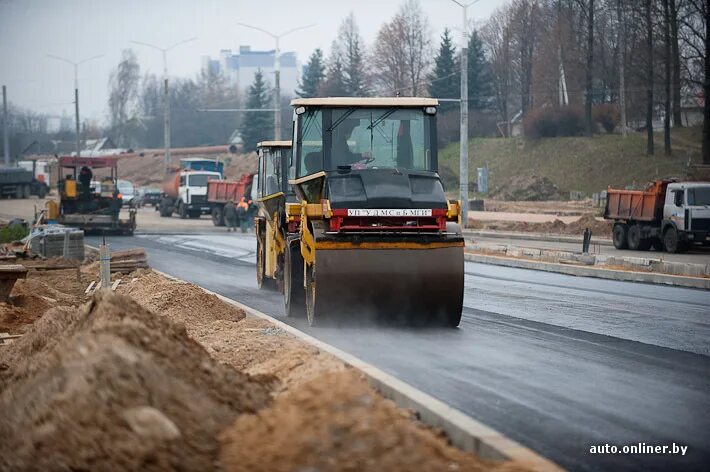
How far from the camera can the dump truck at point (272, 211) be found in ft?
59.3

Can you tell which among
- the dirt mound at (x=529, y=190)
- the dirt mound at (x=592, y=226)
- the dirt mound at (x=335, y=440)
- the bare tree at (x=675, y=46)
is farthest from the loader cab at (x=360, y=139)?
the dirt mound at (x=529, y=190)

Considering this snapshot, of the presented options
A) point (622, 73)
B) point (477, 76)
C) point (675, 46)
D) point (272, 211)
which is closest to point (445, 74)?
point (477, 76)

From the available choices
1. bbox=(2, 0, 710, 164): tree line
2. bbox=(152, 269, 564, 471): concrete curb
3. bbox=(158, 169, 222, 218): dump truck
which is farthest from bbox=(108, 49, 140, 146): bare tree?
bbox=(152, 269, 564, 471): concrete curb

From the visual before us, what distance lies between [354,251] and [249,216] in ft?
116

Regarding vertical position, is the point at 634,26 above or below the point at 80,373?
above

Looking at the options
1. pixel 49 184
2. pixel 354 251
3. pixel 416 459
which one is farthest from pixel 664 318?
pixel 49 184

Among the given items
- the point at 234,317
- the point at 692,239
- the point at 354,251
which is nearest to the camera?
the point at 354,251

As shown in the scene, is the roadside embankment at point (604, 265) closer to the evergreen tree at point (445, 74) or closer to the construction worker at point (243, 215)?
the construction worker at point (243, 215)

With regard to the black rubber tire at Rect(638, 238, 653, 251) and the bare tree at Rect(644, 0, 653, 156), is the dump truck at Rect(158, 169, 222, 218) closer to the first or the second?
the bare tree at Rect(644, 0, 653, 156)

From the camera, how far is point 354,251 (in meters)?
13.8

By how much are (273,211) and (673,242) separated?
61.0 feet

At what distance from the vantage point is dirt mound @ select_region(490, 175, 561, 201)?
69312 millimetres

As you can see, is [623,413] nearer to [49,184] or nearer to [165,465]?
[165,465]

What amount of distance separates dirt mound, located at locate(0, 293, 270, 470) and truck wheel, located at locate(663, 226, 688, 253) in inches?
1077
